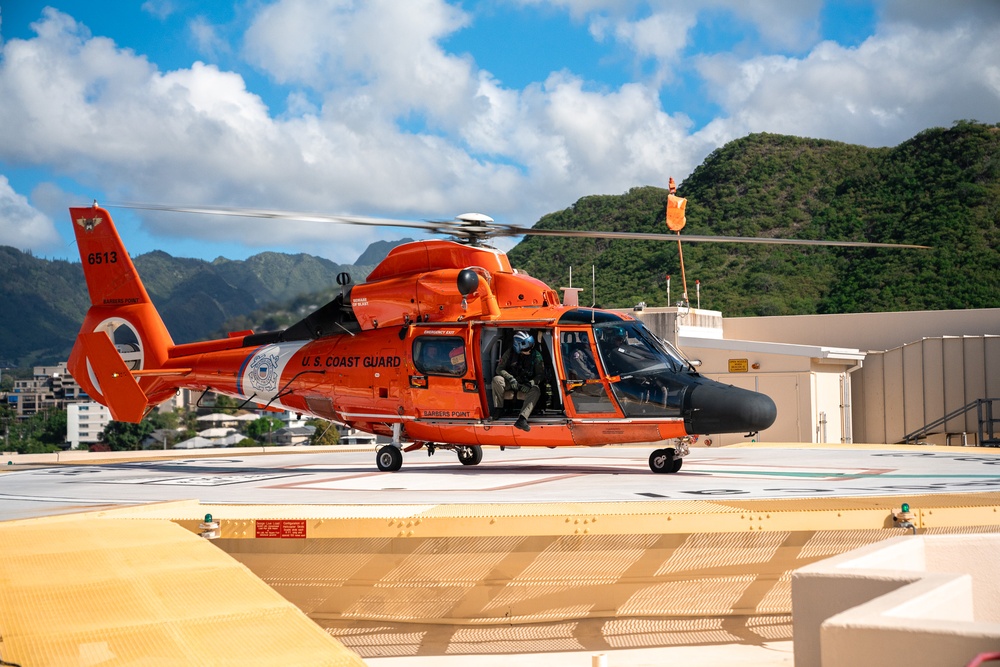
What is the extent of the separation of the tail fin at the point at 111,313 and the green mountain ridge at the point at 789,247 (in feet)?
161

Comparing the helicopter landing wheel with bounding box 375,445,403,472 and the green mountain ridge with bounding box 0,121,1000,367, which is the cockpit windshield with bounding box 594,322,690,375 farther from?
→ the green mountain ridge with bounding box 0,121,1000,367

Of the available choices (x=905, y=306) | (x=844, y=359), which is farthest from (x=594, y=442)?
(x=905, y=306)

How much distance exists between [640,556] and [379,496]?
293cm

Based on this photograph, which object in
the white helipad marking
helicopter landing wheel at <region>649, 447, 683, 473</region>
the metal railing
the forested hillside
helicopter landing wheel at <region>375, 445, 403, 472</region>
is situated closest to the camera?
the white helipad marking

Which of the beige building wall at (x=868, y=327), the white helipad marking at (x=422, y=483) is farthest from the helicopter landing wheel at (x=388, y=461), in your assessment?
the beige building wall at (x=868, y=327)

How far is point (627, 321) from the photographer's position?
1188 cm

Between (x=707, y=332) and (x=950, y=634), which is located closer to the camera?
(x=950, y=634)

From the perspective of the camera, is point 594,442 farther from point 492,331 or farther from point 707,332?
point 707,332

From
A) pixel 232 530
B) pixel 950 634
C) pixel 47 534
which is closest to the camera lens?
pixel 950 634

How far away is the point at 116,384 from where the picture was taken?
15.1m

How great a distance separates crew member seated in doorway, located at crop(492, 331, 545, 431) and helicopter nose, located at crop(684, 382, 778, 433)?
2042 mm

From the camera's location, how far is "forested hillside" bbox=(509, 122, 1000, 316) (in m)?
62.0

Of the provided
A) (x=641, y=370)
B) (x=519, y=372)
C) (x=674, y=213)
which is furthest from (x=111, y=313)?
(x=674, y=213)

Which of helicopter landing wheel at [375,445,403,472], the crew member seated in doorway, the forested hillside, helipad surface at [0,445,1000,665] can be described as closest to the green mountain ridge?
the forested hillside
